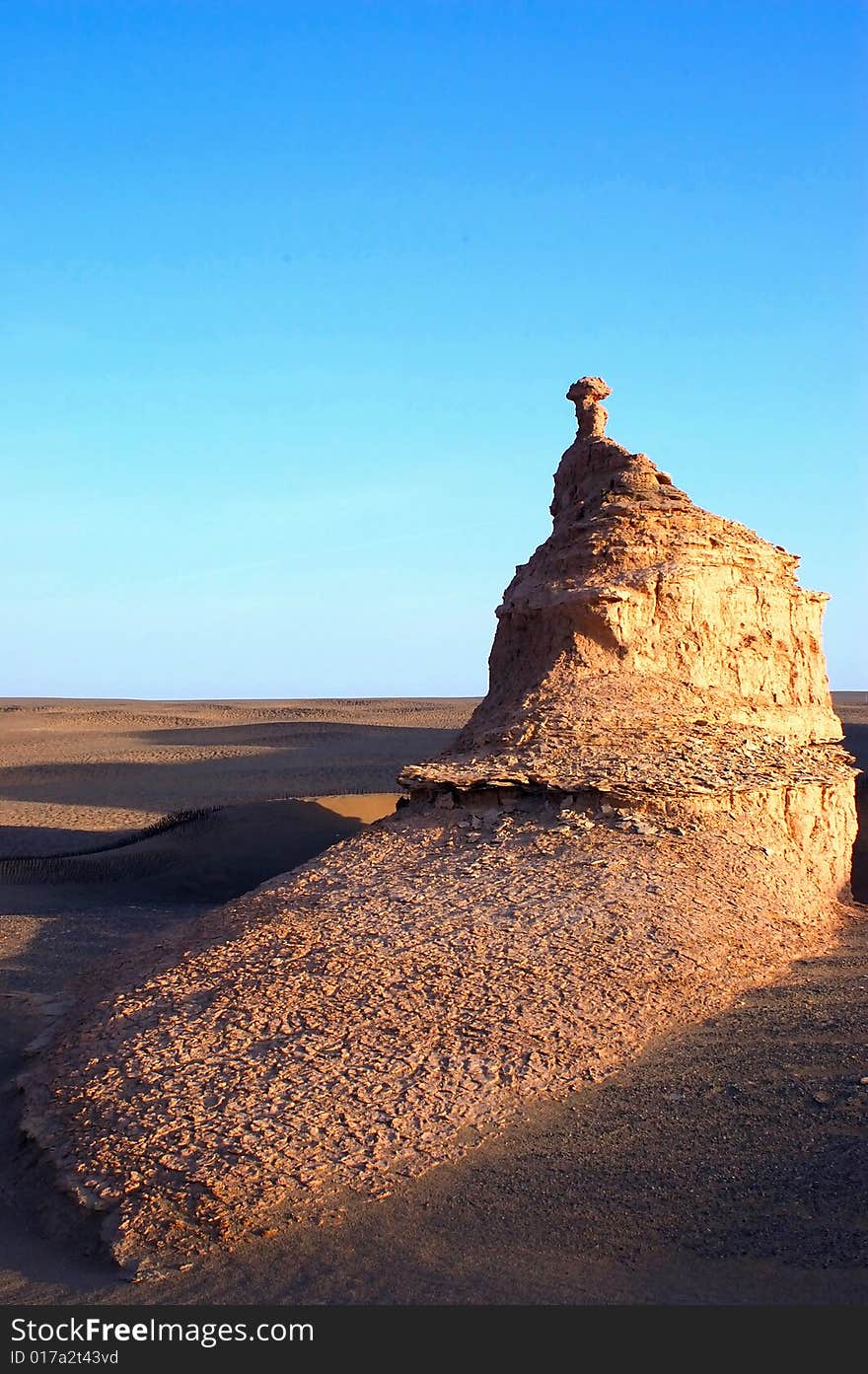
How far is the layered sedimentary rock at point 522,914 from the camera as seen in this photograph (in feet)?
21.1

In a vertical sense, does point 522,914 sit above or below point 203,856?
above

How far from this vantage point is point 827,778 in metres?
11.4

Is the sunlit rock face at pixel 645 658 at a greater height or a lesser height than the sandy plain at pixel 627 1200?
greater

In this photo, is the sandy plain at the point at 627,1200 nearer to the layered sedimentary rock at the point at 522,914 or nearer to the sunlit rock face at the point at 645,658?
the layered sedimentary rock at the point at 522,914

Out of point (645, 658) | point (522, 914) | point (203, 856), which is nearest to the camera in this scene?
point (522, 914)

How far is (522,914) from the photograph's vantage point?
8.56m

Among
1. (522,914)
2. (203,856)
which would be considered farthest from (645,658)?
(203,856)

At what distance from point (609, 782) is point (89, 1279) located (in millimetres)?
5642

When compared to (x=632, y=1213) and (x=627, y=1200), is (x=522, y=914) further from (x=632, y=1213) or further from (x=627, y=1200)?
(x=632, y=1213)

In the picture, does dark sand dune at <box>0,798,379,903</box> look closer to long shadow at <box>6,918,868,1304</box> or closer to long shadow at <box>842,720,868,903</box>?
long shadow at <box>842,720,868,903</box>

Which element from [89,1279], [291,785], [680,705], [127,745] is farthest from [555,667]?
[127,745]

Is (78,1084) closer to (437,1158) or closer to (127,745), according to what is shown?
(437,1158)

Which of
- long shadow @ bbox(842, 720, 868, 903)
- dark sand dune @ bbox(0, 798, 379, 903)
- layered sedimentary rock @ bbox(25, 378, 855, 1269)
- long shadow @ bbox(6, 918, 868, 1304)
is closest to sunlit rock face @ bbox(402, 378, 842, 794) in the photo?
layered sedimentary rock @ bbox(25, 378, 855, 1269)

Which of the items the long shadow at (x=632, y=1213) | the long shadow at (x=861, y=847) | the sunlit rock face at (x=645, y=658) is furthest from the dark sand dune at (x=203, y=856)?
the long shadow at (x=632, y=1213)
